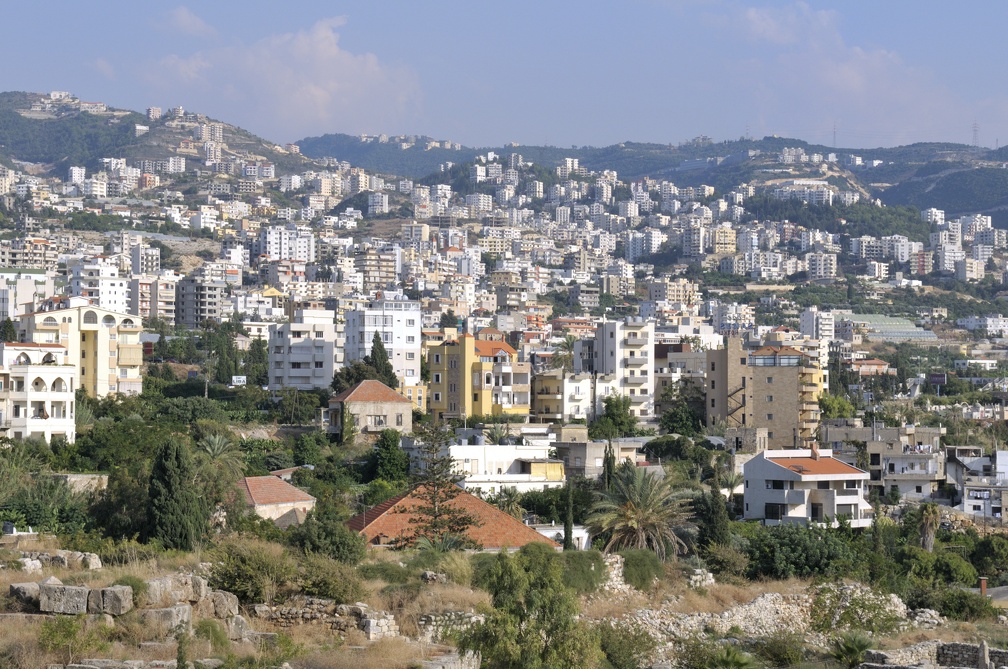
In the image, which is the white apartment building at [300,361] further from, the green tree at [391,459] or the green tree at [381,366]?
the green tree at [391,459]

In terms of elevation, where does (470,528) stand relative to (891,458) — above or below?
above

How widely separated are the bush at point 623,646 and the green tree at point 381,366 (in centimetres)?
3150

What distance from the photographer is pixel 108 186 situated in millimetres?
192250

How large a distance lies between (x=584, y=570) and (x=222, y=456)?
1439 centimetres

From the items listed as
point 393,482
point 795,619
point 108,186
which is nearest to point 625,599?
point 795,619

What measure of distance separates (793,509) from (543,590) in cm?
2523

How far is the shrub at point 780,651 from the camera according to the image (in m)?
21.0

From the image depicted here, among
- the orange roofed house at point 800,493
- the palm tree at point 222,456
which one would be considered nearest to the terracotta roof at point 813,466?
the orange roofed house at point 800,493

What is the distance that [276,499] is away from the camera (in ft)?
111

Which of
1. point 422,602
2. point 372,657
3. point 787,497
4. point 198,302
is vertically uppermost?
point 198,302

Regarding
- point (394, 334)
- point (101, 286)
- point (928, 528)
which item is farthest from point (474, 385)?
point (101, 286)

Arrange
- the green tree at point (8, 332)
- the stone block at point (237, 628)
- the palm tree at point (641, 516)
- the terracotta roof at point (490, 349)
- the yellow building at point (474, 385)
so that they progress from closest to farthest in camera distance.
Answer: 1. the stone block at point (237, 628)
2. the palm tree at point (641, 516)
3. the green tree at point (8, 332)
4. the yellow building at point (474, 385)
5. the terracotta roof at point (490, 349)

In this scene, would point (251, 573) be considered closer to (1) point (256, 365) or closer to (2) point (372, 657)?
(2) point (372, 657)

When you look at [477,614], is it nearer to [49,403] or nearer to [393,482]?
[393,482]
